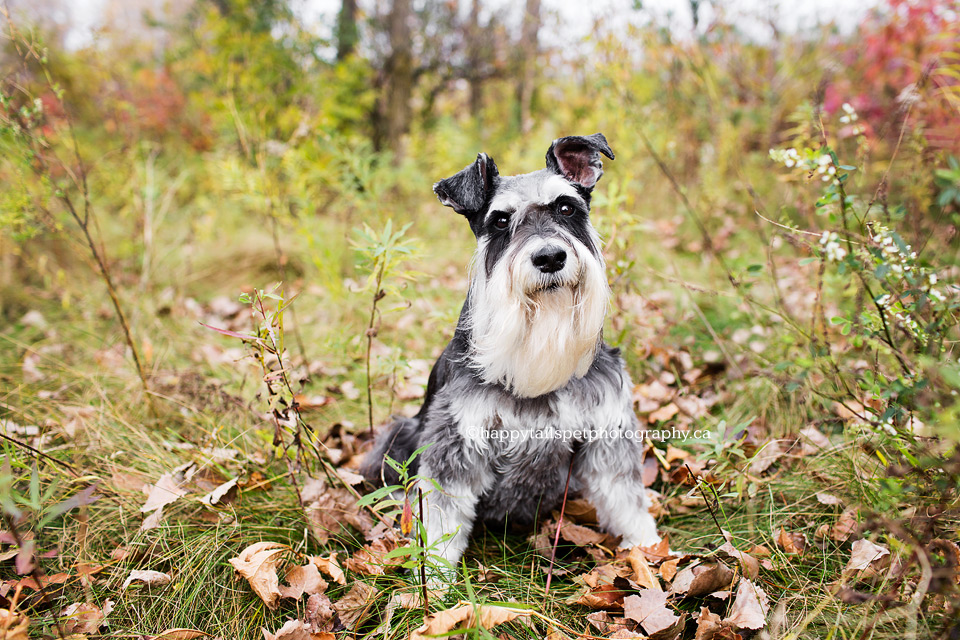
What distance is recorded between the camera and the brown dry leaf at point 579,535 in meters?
2.67

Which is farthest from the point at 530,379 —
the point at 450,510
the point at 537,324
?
the point at 450,510

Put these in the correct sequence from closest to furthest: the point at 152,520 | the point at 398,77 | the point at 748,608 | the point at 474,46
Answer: the point at 748,608 → the point at 152,520 → the point at 398,77 → the point at 474,46

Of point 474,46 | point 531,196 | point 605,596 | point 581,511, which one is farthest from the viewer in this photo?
point 474,46

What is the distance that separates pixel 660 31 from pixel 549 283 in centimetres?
431

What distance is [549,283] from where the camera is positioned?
2188 mm

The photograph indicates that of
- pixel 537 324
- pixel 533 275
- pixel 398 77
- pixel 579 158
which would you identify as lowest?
pixel 537 324

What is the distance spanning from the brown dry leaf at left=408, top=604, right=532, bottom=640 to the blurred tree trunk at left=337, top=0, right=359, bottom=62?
9713 millimetres

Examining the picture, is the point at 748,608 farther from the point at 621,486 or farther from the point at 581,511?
the point at 581,511

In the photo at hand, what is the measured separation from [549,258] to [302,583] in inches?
68.8

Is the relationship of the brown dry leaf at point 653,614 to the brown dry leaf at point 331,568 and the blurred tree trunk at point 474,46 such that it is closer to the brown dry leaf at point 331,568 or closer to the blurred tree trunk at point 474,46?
the brown dry leaf at point 331,568

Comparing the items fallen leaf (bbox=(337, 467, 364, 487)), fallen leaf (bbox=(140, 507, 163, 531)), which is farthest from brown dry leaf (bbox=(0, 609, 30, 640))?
fallen leaf (bbox=(337, 467, 364, 487))

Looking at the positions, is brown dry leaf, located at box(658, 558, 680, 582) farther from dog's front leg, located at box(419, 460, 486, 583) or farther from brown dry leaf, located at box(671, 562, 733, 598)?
dog's front leg, located at box(419, 460, 486, 583)

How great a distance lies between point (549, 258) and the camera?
2145 mm

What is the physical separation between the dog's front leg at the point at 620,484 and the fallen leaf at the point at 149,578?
76.6 inches
